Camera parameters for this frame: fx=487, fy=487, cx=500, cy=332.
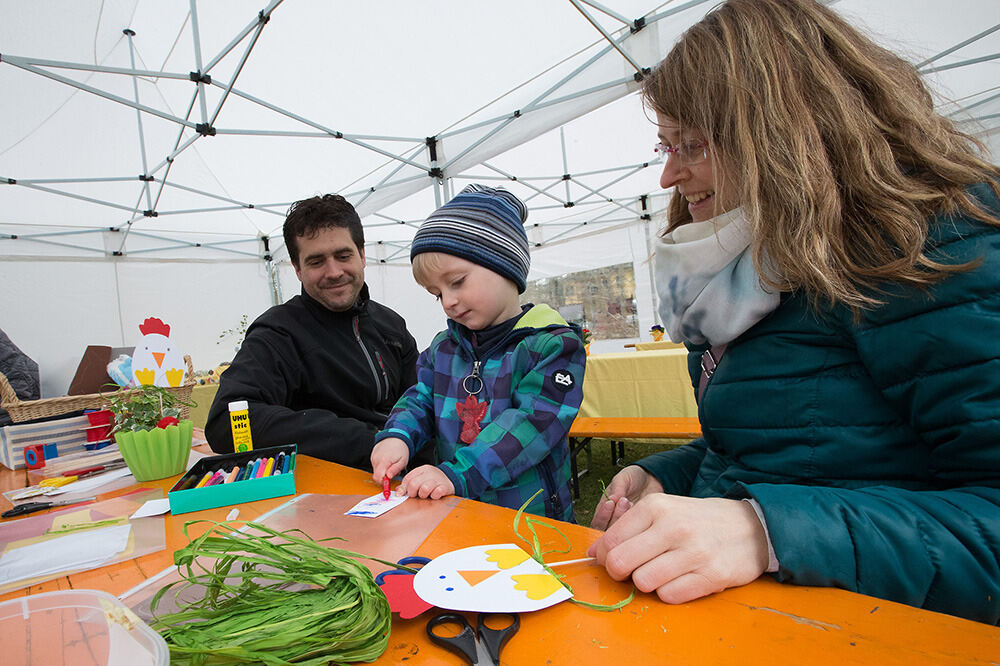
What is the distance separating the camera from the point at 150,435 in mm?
1152

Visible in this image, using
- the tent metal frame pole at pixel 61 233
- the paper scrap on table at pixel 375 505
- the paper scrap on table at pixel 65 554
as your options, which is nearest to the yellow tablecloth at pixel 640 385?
the paper scrap on table at pixel 375 505

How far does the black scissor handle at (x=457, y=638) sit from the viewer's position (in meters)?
0.39

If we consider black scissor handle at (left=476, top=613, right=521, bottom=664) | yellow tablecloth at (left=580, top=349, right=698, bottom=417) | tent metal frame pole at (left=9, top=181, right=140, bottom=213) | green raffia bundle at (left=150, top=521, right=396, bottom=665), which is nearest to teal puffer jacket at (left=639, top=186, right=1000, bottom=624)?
black scissor handle at (left=476, top=613, right=521, bottom=664)

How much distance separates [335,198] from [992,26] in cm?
512

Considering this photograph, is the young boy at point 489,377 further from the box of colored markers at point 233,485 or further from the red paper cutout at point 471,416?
the box of colored markers at point 233,485

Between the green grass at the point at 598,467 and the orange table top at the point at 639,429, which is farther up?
the orange table top at the point at 639,429

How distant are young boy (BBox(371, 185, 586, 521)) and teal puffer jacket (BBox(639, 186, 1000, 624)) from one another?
413 mm

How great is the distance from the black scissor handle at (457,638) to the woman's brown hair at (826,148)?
1.74 ft

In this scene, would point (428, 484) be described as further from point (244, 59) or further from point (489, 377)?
point (244, 59)

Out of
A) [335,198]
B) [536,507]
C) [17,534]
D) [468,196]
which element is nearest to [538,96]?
[335,198]

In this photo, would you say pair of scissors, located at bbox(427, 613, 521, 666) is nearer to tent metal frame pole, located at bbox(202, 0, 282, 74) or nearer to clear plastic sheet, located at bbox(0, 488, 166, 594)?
clear plastic sheet, located at bbox(0, 488, 166, 594)

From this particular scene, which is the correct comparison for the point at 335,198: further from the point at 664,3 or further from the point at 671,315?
the point at 664,3

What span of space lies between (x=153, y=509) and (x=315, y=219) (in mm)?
1104

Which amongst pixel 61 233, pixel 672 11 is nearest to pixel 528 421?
pixel 672 11
